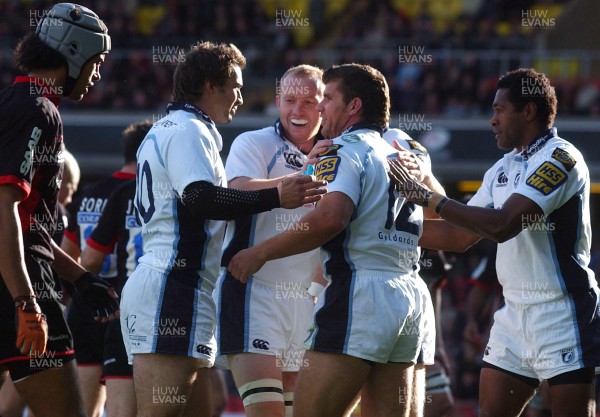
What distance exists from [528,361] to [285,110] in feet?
6.44

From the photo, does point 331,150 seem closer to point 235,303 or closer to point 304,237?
point 304,237

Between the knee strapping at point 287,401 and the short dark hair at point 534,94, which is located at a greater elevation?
the short dark hair at point 534,94

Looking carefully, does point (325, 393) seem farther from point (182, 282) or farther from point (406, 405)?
point (182, 282)

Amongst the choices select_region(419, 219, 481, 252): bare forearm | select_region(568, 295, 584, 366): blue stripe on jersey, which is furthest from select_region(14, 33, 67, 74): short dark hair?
select_region(568, 295, 584, 366): blue stripe on jersey

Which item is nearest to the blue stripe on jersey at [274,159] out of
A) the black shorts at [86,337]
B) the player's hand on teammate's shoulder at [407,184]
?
the player's hand on teammate's shoulder at [407,184]

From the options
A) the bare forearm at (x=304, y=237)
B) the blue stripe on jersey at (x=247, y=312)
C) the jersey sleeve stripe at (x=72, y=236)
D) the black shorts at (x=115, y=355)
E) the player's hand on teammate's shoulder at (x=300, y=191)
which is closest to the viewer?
the bare forearm at (x=304, y=237)

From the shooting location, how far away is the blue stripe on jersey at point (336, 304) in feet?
14.8

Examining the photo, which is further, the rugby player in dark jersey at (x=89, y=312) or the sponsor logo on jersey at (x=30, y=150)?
the rugby player in dark jersey at (x=89, y=312)

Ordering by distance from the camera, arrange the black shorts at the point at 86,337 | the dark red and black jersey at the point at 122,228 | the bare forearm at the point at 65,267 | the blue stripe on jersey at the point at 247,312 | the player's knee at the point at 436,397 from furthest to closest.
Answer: the player's knee at the point at 436,397 → the black shorts at the point at 86,337 → the dark red and black jersey at the point at 122,228 → the blue stripe on jersey at the point at 247,312 → the bare forearm at the point at 65,267

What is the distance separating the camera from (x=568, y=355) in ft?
16.4

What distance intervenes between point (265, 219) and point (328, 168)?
106cm

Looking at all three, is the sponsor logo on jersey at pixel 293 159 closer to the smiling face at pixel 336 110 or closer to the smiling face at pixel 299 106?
the smiling face at pixel 299 106

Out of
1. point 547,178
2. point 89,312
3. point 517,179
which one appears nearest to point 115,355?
point 89,312

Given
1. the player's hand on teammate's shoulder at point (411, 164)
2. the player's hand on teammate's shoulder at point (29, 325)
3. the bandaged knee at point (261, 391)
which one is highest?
the player's hand on teammate's shoulder at point (411, 164)
